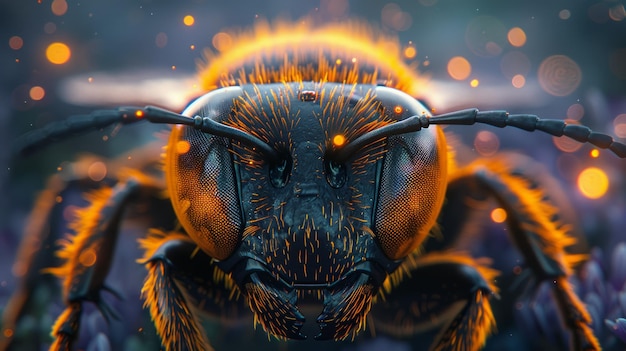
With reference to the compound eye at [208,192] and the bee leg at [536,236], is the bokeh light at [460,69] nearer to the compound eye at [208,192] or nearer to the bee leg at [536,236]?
the bee leg at [536,236]

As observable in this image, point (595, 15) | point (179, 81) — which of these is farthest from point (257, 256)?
point (595, 15)

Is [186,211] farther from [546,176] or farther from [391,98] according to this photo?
[546,176]

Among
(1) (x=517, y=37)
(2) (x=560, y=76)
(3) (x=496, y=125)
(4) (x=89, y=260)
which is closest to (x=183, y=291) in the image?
(4) (x=89, y=260)

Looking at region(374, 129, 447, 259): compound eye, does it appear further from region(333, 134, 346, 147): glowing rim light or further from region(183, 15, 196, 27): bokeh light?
region(183, 15, 196, 27): bokeh light

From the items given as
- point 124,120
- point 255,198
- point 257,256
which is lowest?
point 257,256

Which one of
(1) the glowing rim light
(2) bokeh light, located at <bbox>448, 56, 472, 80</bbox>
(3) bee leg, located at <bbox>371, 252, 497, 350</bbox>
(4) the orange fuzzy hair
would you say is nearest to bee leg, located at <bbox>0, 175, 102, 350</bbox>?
(4) the orange fuzzy hair

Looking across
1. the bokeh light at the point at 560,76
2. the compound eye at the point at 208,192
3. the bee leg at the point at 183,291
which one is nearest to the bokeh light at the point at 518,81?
the bokeh light at the point at 560,76
